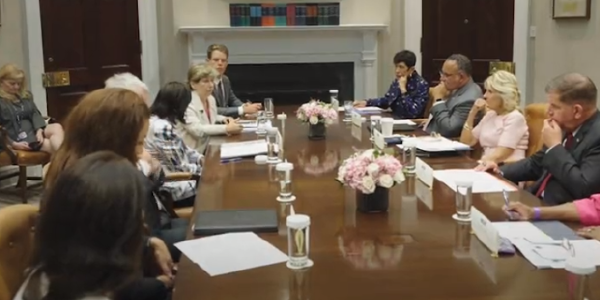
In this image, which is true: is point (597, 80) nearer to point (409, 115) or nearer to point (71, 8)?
point (409, 115)

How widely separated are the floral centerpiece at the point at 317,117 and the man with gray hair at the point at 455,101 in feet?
2.24

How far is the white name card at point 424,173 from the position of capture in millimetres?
2516

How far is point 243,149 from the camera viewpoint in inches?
130

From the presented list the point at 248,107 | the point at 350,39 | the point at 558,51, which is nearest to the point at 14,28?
the point at 248,107

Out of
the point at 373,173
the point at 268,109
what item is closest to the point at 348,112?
the point at 268,109

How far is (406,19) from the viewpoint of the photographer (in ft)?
22.7

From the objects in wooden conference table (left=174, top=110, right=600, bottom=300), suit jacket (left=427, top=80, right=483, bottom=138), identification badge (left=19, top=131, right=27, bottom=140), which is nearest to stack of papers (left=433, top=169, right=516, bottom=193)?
wooden conference table (left=174, top=110, right=600, bottom=300)

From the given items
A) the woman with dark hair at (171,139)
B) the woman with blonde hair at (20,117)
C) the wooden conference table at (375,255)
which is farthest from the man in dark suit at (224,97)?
the wooden conference table at (375,255)

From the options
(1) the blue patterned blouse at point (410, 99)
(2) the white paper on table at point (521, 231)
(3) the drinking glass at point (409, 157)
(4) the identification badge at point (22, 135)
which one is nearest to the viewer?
(2) the white paper on table at point (521, 231)

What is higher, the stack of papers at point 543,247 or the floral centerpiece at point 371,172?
the floral centerpiece at point 371,172

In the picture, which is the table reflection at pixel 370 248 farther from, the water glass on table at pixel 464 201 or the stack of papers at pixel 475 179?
the stack of papers at pixel 475 179

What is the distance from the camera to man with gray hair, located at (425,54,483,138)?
12.7 ft

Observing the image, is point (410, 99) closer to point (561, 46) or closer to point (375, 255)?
point (561, 46)

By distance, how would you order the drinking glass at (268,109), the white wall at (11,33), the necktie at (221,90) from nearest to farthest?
the drinking glass at (268,109), the necktie at (221,90), the white wall at (11,33)
